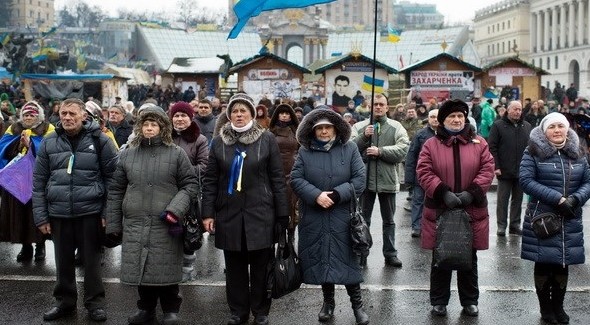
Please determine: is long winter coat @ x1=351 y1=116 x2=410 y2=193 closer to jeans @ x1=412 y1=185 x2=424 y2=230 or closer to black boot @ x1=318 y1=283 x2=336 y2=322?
jeans @ x1=412 y1=185 x2=424 y2=230

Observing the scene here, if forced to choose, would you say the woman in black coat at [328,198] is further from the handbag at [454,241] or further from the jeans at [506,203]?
the jeans at [506,203]

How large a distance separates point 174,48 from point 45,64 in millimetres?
45643

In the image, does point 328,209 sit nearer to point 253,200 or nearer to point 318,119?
point 253,200

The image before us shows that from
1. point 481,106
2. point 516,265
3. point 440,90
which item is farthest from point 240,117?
point 440,90

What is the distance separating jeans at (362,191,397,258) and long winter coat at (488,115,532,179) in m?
2.30

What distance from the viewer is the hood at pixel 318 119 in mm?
6664

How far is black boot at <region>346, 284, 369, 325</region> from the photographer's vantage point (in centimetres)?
666

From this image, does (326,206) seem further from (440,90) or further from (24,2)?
(24,2)

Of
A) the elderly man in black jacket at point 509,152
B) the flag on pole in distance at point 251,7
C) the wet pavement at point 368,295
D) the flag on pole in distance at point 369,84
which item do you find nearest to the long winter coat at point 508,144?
the elderly man in black jacket at point 509,152

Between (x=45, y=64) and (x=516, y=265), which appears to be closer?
(x=516, y=265)

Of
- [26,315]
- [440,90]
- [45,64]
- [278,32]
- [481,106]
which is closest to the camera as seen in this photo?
[26,315]

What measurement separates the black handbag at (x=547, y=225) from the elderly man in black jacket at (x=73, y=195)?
3450mm

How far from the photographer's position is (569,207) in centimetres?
664

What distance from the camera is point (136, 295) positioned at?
7617 millimetres
